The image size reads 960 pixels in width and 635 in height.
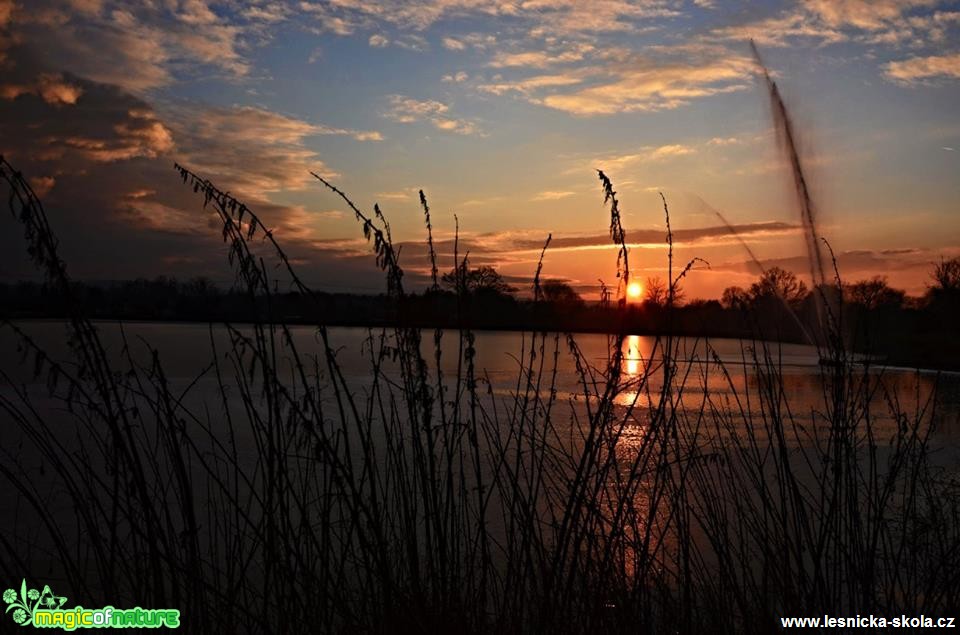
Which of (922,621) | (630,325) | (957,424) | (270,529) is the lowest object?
(957,424)

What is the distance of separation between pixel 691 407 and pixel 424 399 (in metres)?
15.3

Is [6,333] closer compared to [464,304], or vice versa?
[464,304]

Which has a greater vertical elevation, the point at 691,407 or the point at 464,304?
the point at 464,304

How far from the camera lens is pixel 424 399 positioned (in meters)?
2.44

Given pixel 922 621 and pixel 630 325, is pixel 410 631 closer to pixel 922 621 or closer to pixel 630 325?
pixel 630 325

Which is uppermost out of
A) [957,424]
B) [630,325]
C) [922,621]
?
[630,325]

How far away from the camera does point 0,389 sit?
593 inches

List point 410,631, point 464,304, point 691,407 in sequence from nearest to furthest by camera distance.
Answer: point 410,631 < point 464,304 < point 691,407

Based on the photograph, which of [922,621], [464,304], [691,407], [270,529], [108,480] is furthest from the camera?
[691,407]

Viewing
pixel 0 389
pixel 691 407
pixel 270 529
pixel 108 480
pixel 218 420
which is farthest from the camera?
pixel 691 407

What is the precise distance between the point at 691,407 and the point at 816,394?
587 cm

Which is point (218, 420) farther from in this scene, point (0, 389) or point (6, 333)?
point (6, 333)

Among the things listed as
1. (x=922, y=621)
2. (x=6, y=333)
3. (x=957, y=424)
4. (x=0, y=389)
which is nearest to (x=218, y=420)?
(x=0, y=389)

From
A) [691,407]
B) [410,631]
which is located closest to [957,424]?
[691,407]
